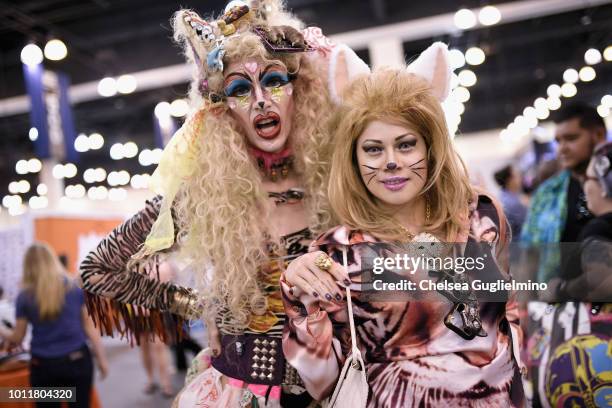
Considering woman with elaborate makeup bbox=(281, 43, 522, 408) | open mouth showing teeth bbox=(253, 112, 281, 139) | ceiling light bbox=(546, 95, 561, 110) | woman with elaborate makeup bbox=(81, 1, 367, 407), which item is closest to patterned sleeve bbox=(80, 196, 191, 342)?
woman with elaborate makeup bbox=(81, 1, 367, 407)

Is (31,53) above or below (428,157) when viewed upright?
above

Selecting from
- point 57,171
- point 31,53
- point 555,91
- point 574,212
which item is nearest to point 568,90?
point 555,91

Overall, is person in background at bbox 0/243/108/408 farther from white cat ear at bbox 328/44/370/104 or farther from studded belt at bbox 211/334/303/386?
white cat ear at bbox 328/44/370/104

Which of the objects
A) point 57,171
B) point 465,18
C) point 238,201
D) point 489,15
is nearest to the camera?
point 238,201

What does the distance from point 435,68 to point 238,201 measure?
735mm

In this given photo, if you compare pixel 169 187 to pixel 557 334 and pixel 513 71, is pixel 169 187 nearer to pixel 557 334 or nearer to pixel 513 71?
pixel 557 334

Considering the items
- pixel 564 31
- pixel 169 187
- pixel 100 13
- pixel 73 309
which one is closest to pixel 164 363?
pixel 73 309

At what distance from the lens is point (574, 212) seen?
2.60 metres

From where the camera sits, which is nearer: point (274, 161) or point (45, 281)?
point (274, 161)

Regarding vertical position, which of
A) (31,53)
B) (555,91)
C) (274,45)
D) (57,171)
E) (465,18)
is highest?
(555,91)

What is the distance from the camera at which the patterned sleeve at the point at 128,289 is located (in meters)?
1.64

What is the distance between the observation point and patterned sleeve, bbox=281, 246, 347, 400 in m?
→ 1.17

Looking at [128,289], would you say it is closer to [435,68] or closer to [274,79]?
[274,79]

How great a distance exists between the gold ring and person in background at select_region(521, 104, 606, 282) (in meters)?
1.87
